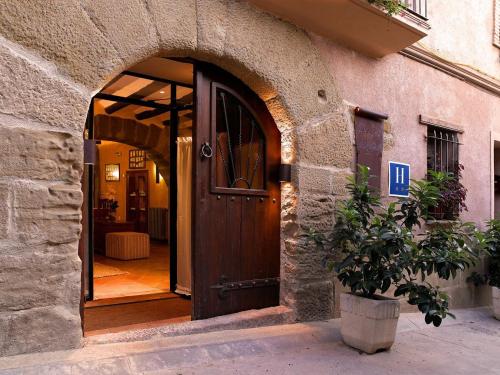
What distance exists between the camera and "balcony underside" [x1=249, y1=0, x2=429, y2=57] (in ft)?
11.4

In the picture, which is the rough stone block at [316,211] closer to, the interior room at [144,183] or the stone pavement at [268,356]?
the stone pavement at [268,356]

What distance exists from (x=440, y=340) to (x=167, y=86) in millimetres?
4206

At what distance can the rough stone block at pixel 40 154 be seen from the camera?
7.48 feet

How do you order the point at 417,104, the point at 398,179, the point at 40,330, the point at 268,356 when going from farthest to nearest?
1. the point at 417,104
2. the point at 398,179
3. the point at 268,356
4. the point at 40,330

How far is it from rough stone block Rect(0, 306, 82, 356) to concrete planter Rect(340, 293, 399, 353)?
1.81 m

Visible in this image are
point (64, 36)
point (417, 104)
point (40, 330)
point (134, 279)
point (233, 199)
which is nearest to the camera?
point (40, 330)

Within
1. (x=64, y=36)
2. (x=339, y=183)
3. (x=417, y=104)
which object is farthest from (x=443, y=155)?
(x=64, y=36)

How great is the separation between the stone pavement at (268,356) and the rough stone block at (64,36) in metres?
1.59

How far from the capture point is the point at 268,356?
287cm

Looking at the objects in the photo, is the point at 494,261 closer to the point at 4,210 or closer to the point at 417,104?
the point at 417,104

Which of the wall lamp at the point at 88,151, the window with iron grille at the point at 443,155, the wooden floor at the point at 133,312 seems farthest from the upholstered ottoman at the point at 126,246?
the wall lamp at the point at 88,151

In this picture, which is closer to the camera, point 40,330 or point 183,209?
point 40,330

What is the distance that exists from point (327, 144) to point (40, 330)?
2.60 meters

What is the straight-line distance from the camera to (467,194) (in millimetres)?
5574
